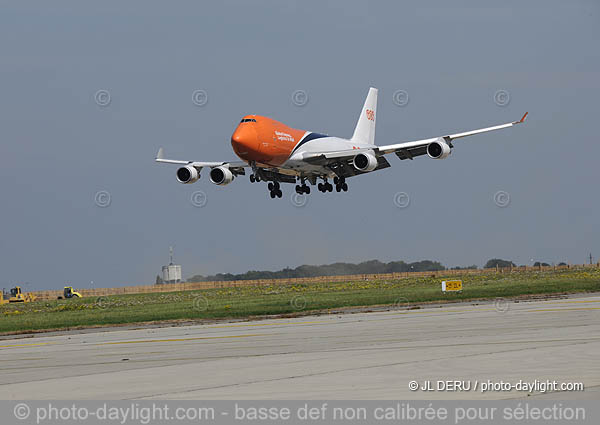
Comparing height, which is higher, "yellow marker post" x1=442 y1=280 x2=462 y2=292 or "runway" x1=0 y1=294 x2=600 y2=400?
"yellow marker post" x1=442 y1=280 x2=462 y2=292

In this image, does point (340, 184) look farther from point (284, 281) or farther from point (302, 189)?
point (284, 281)

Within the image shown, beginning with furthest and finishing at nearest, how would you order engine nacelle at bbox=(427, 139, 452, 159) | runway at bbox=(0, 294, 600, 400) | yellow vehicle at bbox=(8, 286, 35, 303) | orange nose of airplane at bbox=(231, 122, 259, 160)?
1. yellow vehicle at bbox=(8, 286, 35, 303)
2. engine nacelle at bbox=(427, 139, 452, 159)
3. orange nose of airplane at bbox=(231, 122, 259, 160)
4. runway at bbox=(0, 294, 600, 400)

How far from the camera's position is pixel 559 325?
32594mm

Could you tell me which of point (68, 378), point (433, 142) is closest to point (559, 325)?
point (68, 378)

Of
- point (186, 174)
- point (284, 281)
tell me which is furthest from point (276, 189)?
point (284, 281)

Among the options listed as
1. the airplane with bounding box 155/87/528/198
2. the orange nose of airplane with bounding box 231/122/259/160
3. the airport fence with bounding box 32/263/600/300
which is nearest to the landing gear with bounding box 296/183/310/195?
the airplane with bounding box 155/87/528/198

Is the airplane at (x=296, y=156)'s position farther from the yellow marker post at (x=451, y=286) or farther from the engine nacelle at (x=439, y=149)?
the yellow marker post at (x=451, y=286)

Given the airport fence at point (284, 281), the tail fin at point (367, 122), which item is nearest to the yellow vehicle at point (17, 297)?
the airport fence at point (284, 281)

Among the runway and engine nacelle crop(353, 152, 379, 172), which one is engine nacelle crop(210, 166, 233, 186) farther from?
the runway

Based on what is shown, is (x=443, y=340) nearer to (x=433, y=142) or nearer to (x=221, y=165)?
(x=433, y=142)

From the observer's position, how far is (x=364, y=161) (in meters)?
60.0

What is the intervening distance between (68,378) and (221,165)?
4199cm

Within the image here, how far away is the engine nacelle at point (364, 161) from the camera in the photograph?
60.0m

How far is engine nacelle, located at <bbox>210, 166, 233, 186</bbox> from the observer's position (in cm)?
6262
